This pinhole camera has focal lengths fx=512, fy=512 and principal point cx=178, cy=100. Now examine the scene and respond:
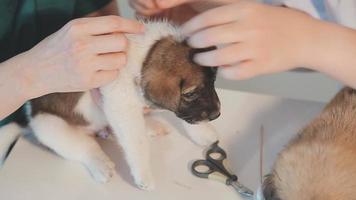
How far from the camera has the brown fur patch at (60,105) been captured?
852mm

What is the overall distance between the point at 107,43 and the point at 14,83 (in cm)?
17

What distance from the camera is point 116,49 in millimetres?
699

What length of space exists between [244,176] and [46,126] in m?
0.34

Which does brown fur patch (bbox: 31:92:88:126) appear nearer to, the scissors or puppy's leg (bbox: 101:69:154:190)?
puppy's leg (bbox: 101:69:154:190)

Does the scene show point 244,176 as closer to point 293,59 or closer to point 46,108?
point 293,59

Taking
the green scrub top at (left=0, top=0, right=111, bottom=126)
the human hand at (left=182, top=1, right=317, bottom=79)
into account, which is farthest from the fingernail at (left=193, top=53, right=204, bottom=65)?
the green scrub top at (left=0, top=0, right=111, bottom=126)

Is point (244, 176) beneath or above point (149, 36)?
beneath

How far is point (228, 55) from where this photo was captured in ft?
2.15

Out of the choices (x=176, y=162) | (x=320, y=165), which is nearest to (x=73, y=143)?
(x=176, y=162)

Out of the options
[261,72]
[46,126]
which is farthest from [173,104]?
[46,126]

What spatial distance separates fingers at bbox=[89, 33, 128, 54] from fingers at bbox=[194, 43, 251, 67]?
0.40ft

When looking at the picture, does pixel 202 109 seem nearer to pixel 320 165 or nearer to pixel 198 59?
pixel 198 59

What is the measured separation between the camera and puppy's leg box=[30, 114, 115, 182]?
801 millimetres

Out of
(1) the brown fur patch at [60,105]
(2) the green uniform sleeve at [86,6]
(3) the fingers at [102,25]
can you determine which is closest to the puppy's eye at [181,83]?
(3) the fingers at [102,25]
